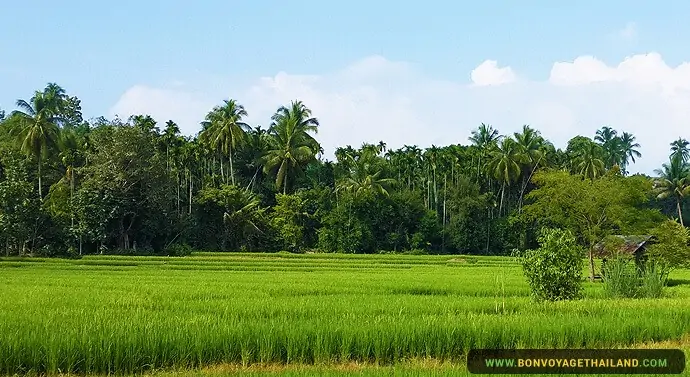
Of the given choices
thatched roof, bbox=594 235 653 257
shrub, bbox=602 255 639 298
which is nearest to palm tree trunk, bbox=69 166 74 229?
thatched roof, bbox=594 235 653 257

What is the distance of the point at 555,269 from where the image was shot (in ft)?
53.6

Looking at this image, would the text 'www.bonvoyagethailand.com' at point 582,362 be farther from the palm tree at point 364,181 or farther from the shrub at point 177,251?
the palm tree at point 364,181

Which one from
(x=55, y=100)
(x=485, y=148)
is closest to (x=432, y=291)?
(x=485, y=148)

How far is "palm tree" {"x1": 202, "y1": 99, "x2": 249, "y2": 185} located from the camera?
4969cm

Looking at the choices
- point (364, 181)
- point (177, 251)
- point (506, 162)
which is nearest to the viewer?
point (177, 251)

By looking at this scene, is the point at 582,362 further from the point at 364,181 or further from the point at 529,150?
the point at 529,150

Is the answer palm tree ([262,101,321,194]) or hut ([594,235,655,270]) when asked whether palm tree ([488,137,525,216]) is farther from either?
hut ([594,235,655,270])

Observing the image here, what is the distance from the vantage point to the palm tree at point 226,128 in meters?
49.7

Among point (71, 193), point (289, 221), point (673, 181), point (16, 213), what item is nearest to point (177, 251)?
point (71, 193)

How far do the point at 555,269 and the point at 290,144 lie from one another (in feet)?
121

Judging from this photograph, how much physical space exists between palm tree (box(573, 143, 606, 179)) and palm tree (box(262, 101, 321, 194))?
2273 cm

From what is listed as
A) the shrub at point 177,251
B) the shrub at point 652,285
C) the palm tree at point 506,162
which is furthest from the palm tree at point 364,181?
the shrub at point 652,285

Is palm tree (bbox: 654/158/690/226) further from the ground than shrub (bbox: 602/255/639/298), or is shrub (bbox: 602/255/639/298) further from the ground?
palm tree (bbox: 654/158/690/226)

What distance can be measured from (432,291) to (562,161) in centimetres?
4652
